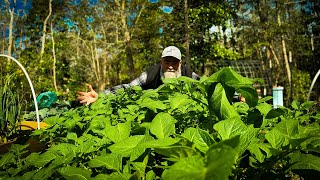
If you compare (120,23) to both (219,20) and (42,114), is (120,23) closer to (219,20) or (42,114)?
(219,20)

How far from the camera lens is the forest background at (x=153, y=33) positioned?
18.3m

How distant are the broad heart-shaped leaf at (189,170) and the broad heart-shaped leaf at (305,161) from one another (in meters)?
0.30

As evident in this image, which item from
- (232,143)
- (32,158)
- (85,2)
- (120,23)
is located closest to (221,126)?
(232,143)

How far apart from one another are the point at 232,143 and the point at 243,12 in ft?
87.1

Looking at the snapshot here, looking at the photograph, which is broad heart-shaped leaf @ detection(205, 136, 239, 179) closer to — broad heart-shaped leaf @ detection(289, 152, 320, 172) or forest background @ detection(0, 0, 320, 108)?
broad heart-shaped leaf @ detection(289, 152, 320, 172)

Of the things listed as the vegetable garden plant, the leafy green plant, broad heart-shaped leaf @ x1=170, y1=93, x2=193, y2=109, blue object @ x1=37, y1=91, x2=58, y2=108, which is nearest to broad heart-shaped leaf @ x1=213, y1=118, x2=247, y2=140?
the vegetable garden plant

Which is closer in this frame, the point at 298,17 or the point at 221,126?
the point at 221,126

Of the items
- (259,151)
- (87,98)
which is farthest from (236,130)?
(87,98)

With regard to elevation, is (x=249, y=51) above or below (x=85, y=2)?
below

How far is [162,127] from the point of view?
2.42ft

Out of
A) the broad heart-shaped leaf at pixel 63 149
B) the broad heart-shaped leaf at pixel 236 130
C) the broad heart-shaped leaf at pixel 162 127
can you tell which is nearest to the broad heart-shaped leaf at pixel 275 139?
the broad heart-shaped leaf at pixel 236 130

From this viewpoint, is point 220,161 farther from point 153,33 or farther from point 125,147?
point 153,33

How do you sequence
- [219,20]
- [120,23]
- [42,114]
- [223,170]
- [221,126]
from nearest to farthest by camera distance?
[223,170]
[221,126]
[42,114]
[120,23]
[219,20]

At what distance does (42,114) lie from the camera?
5609 mm
